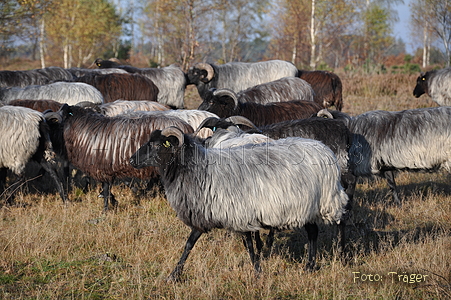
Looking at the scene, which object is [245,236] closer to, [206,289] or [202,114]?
[206,289]

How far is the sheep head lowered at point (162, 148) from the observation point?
4820mm

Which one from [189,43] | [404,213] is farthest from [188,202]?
[189,43]

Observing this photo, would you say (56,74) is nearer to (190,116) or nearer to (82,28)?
(190,116)

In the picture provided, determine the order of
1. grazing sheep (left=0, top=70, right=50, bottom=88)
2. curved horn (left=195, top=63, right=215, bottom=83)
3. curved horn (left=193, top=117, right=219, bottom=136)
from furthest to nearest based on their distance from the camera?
curved horn (left=195, top=63, right=215, bottom=83)
grazing sheep (left=0, top=70, right=50, bottom=88)
curved horn (left=193, top=117, right=219, bottom=136)

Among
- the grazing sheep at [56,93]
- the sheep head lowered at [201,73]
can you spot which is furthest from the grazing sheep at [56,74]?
the sheep head lowered at [201,73]

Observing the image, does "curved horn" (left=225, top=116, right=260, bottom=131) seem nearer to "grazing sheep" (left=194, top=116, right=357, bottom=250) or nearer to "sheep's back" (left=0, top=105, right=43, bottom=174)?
"grazing sheep" (left=194, top=116, right=357, bottom=250)

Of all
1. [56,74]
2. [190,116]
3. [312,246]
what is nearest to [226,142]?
[312,246]

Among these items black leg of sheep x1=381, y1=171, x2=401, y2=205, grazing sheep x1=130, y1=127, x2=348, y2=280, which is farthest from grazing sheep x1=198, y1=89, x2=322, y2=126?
grazing sheep x1=130, y1=127, x2=348, y2=280

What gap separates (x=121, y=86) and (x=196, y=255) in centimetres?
669

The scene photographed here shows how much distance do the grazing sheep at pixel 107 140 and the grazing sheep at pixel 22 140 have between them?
327 millimetres

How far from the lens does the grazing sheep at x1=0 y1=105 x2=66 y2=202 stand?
7.32 metres

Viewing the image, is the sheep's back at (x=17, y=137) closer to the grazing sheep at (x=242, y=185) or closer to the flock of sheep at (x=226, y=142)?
the flock of sheep at (x=226, y=142)

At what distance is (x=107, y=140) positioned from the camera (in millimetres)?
7227

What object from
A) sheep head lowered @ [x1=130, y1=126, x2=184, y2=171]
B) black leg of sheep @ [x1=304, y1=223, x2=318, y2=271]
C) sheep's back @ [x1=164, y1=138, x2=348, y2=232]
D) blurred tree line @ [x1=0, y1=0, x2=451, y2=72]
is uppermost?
blurred tree line @ [x1=0, y1=0, x2=451, y2=72]
